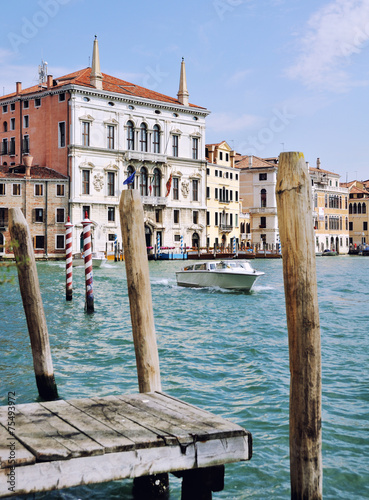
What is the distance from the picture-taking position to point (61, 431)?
119 inches

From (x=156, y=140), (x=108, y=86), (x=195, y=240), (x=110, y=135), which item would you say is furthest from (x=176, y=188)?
(x=108, y=86)

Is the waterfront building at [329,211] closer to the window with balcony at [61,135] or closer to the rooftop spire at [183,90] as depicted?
the rooftop spire at [183,90]

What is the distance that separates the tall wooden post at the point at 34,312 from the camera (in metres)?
5.38

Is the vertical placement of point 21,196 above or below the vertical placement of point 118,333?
above

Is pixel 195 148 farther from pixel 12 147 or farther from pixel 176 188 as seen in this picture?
pixel 12 147

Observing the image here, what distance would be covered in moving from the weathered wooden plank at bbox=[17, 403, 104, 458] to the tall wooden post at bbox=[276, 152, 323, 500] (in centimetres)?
97

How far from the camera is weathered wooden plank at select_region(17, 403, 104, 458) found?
2.79 m

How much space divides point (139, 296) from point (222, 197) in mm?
42385

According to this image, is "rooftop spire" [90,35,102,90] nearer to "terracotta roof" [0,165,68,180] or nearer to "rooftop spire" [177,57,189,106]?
"terracotta roof" [0,165,68,180]

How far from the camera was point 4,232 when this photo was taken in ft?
107

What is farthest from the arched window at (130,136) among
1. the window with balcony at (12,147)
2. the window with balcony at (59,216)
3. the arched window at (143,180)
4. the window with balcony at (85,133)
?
the window with balcony at (12,147)

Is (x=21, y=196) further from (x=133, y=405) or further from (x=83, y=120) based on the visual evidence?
(x=133, y=405)

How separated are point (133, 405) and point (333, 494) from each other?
4.55 ft

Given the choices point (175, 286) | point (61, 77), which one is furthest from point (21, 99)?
point (175, 286)
